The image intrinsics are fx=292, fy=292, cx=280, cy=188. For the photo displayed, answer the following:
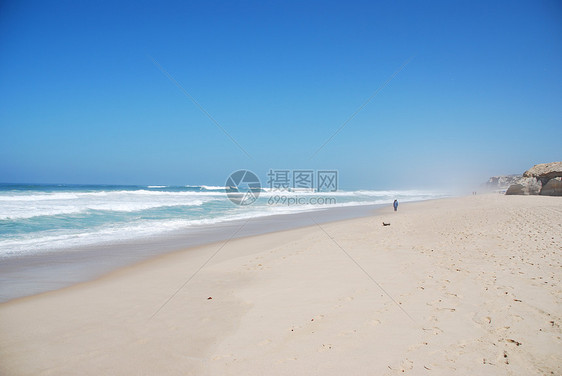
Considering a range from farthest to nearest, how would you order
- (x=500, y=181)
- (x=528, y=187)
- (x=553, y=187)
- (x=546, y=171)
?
(x=500, y=181), (x=528, y=187), (x=546, y=171), (x=553, y=187)

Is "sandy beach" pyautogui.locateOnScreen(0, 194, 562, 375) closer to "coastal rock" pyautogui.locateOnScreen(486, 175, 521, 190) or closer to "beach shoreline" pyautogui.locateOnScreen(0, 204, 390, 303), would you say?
"beach shoreline" pyautogui.locateOnScreen(0, 204, 390, 303)

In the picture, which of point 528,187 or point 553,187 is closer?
point 553,187

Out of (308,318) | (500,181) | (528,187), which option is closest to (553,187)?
(528,187)

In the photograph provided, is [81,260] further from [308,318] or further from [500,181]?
[500,181]

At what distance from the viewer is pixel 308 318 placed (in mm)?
3730

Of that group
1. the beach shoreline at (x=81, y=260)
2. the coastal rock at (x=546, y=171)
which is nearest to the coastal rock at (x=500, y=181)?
the coastal rock at (x=546, y=171)

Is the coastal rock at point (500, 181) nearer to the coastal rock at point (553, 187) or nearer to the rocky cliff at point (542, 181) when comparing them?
the rocky cliff at point (542, 181)

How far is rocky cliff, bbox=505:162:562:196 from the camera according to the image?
20.9m

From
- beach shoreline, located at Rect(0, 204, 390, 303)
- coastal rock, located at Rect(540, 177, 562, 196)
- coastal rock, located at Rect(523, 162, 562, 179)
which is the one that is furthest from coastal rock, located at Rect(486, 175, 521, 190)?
beach shoreline, located at Rect(0, 204, 390, 303)

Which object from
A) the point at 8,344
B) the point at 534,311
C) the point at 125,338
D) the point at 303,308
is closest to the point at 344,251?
the point at 303,308

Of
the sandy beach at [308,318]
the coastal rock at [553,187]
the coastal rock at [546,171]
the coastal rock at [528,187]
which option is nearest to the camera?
the sandy beach at [308,318]

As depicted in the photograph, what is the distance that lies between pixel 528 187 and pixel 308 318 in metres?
27.1

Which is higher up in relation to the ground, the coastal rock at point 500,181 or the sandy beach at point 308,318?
the coastal rock at point 500,181

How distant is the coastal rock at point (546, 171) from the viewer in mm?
21234
